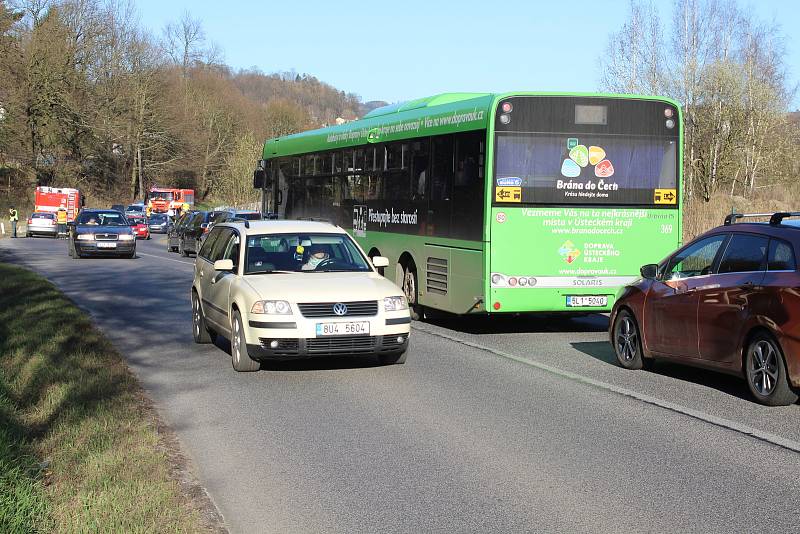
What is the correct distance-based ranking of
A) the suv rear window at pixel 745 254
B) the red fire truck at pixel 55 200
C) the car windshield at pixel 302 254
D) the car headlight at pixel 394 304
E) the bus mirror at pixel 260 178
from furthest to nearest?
the red fire truck at pixel 55 200
the bus mirror at pixel 260 178
the car windshield at pixel 302 254
the car headlight at pixel 394 304
the suv rear window at pixel 745 254

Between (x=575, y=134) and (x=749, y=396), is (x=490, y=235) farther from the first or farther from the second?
(x=749, y=396)

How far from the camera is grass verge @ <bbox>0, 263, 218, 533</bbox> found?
565 cm

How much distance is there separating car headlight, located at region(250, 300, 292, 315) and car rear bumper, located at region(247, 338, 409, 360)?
0.90ft

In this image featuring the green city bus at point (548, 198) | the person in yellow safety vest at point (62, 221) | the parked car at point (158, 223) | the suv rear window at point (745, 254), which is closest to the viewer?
the suv rear window at point (745, 254)

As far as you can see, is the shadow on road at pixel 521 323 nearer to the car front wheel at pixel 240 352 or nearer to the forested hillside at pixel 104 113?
the car front wheel at pixel 240 352

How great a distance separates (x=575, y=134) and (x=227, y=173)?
3059 inches

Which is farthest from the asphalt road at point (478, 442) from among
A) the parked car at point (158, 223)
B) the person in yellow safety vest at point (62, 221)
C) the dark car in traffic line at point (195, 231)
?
the parked car at point (158, 223)

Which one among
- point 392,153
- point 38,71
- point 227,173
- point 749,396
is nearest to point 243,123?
point 227,173

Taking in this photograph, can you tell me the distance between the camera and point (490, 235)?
47.0 feet

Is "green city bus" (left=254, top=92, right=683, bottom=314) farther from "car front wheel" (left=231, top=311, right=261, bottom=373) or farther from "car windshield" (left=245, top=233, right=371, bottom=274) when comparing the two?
"car front wheel" (left=231, top=311, right=261, bottom=373)

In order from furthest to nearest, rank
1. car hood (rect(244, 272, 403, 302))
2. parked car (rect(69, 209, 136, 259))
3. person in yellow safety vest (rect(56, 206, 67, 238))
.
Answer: person in yellow safety vest (rect(56, 206, 67, 238)) < parked car (rect(69, 209, 136, 259)) < car hood (rect(244, 272, 403, 302))

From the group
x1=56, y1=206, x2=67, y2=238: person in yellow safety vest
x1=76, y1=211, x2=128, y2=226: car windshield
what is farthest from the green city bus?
x1=56, y1=206, x2=67, y2=238: person in yellow safety vest

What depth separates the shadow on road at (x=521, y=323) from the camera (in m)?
16.5

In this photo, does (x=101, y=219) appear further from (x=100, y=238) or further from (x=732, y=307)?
(x=732, y=307)
